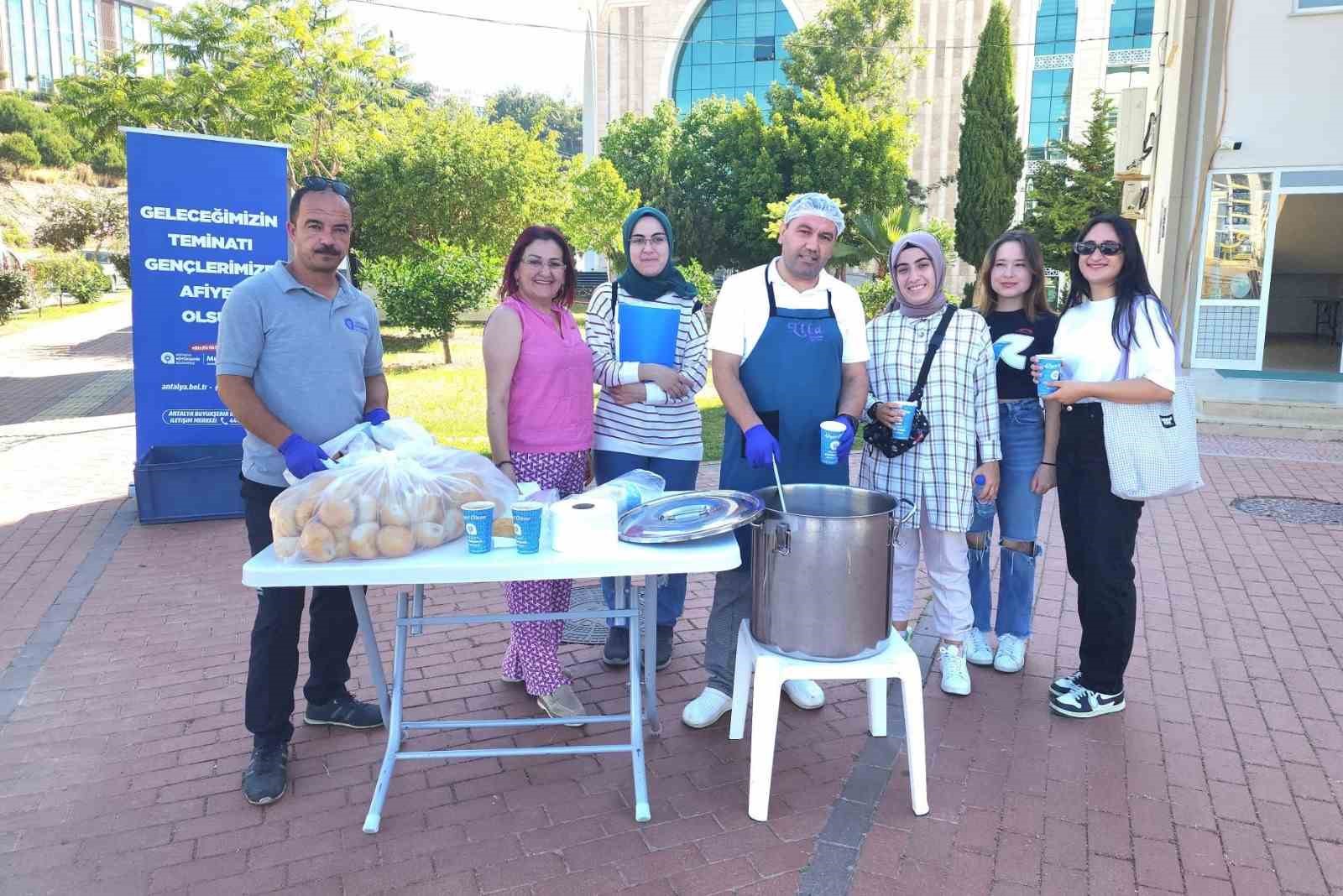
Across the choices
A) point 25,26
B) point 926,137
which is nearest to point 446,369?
point 926,137

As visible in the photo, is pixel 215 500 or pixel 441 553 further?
pixel 215 500

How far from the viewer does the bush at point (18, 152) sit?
49625 mm

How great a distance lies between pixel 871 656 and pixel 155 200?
21.0 ft

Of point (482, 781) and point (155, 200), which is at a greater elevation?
point (155, 200)

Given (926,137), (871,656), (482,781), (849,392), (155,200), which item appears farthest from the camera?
(926,137)

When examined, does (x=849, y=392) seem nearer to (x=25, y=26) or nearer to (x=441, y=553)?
(x=441, y=553)

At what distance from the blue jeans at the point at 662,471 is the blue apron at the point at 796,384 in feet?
1.55

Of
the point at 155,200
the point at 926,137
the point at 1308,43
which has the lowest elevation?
the point at 155,200

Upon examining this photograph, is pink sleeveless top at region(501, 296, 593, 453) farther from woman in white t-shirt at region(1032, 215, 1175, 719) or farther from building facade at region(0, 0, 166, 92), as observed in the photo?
building facade at region(0, 0, 166, 92)

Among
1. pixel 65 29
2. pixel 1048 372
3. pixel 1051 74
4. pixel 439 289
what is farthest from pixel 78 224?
pixel 65 29

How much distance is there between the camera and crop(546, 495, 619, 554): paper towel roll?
2.79 meters

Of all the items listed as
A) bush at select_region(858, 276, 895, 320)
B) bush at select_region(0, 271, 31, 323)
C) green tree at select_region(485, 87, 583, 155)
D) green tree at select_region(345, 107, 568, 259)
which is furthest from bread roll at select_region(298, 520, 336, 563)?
green tree at select_region(485, 87, 583, 155)

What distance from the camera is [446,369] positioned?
15078 mm

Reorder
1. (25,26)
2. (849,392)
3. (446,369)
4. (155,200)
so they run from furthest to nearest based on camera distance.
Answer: (25,26) → (446,369) → (155,200) → (849,392)
